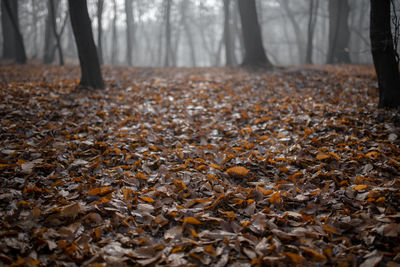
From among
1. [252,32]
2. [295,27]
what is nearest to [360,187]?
[252,32]

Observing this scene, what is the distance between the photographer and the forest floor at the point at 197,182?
1823 millimetres

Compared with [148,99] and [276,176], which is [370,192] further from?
[148,99]

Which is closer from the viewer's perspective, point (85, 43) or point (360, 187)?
point (360, 187)

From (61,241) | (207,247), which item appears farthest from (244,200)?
(61,241)

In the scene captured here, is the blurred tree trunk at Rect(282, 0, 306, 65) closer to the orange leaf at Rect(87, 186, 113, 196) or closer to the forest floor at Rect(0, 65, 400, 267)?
the forest floor at Rect(0, 65, 400, 267)

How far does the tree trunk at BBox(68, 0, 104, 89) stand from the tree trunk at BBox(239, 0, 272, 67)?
18.3 feet

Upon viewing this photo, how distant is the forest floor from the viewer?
5.98 ft

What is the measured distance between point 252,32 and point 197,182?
25.9ft

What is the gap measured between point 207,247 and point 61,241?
1.08 meters

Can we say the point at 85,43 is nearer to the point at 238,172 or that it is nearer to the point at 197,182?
the point at 197,182

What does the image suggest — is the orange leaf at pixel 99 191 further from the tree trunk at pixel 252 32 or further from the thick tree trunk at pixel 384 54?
the tree trunk at pixel 252 32

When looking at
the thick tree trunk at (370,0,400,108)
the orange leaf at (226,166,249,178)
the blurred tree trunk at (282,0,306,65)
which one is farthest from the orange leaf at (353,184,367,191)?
the blurred tree trunk at (282,0,306,65)

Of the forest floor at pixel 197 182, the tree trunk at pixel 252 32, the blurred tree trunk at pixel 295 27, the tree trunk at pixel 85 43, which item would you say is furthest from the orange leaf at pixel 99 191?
the blurred tree trunk at pixel 295 27

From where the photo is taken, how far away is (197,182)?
8.97 feet
